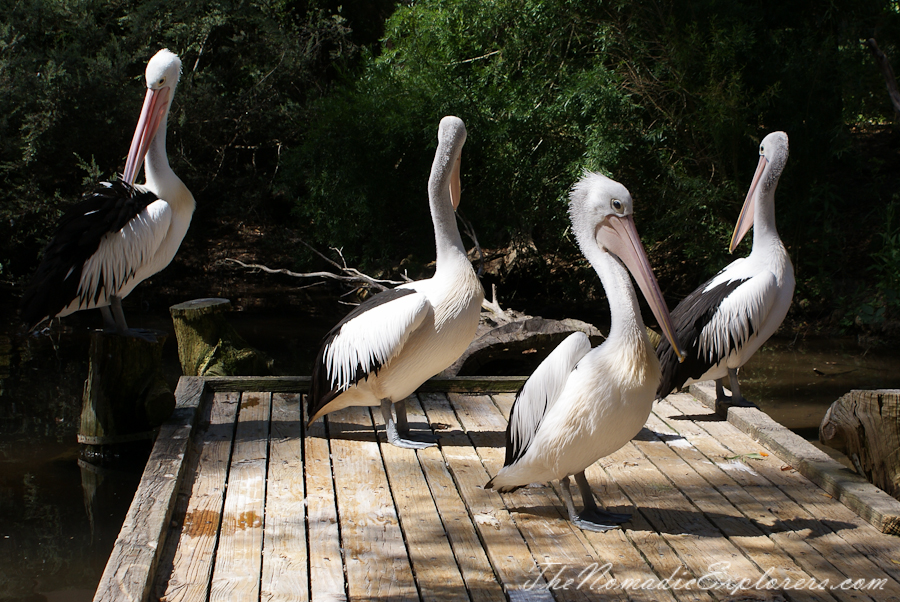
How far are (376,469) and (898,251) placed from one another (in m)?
7.11

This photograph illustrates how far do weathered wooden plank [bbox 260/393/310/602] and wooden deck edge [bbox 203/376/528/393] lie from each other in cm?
36

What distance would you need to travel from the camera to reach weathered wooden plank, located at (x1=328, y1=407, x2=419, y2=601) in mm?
2443

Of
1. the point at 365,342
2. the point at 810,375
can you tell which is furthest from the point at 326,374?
the point at 810,375

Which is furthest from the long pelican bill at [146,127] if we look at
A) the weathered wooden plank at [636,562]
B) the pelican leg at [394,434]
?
the weathered wooden plank at [636,562]

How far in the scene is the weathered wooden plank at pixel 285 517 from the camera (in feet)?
7.92

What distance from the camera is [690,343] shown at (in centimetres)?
420

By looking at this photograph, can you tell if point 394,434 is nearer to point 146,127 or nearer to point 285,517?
point 285,517

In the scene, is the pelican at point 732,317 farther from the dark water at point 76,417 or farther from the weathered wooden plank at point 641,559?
the dark water at point 76,417

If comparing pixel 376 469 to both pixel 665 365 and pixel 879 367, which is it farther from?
pixel 879 367

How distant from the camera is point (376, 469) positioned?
3.46 meters

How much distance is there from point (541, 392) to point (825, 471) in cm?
138

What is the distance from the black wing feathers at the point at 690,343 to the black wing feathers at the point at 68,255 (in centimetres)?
305

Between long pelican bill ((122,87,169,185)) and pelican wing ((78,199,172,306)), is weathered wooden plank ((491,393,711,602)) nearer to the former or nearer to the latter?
pelican wing ((78,199,172,306))

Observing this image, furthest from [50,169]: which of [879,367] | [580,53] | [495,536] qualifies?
[879,367]
